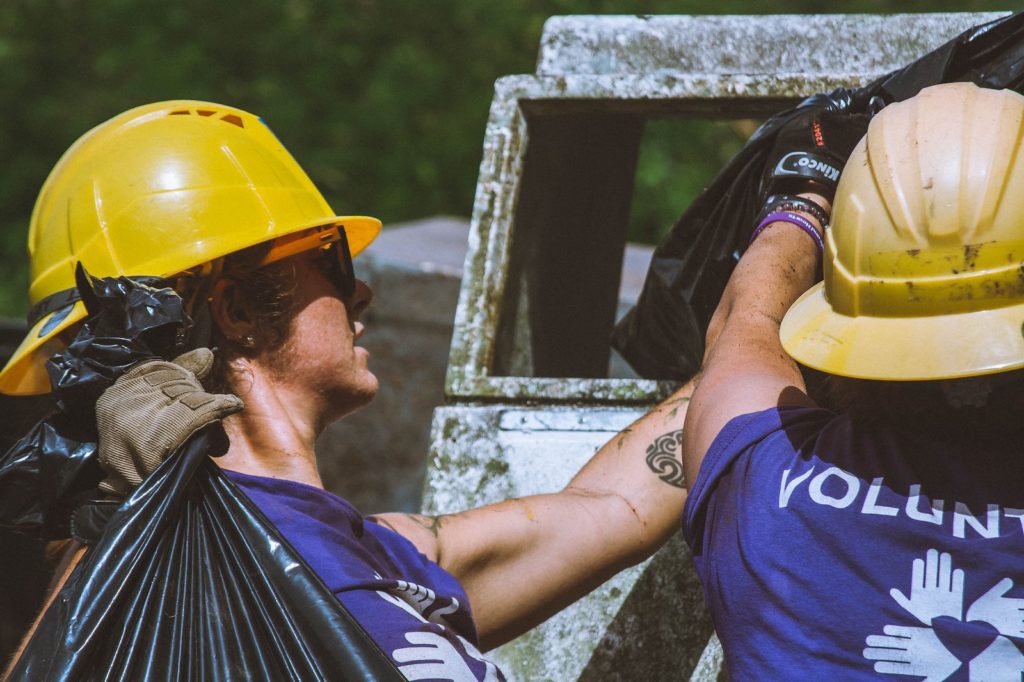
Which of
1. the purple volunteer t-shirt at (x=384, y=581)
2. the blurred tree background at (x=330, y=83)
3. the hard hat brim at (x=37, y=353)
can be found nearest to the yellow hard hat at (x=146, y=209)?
the hard hat brim at (x=37, y=353)

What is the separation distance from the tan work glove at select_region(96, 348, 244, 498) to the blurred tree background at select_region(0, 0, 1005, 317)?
6.84 metres

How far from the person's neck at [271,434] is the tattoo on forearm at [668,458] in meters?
0.65

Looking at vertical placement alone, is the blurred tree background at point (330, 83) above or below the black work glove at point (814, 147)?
below

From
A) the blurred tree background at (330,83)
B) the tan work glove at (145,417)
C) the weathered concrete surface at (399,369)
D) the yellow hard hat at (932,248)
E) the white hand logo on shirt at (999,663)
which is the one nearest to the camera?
the white hand logo on shirt at (999,663)

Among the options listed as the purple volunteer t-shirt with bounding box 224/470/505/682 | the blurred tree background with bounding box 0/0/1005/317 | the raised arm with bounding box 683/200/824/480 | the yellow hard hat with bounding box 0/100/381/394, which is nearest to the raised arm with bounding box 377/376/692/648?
the purple volunteer t-shirt with bounding box 224/470/505/682

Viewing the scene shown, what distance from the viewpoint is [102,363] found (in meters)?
1.78

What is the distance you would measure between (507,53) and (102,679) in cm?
827

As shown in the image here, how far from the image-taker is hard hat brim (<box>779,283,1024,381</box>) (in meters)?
1.50

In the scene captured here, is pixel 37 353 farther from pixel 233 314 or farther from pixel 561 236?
pixel 561 236

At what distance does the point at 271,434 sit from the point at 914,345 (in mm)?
1145

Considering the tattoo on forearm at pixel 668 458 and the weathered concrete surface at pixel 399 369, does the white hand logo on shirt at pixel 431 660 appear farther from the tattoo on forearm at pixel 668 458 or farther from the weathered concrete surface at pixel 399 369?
the weathered concrete surface at pixel 399 369

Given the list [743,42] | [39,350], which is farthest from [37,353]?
[743,42]

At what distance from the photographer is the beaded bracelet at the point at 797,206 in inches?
80.5

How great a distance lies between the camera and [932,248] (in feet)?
5.12
